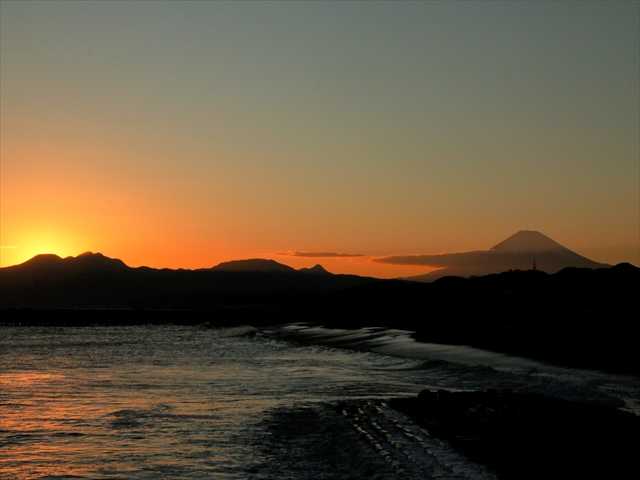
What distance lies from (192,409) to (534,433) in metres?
13.9

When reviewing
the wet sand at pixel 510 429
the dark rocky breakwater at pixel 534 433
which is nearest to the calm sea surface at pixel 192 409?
the wet sand at pixel 510 429

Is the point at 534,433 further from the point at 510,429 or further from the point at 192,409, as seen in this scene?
the point at 192,409

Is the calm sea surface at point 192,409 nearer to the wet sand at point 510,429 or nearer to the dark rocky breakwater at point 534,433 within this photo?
the wet sand at point 510,429

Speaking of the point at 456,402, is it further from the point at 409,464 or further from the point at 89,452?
the point at 89,452

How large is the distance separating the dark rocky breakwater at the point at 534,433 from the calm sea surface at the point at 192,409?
86.3 inches

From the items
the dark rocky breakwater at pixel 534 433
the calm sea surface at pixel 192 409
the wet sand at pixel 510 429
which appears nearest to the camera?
the dark rocky breakwater at pixel 534 433

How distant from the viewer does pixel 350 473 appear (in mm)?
17750

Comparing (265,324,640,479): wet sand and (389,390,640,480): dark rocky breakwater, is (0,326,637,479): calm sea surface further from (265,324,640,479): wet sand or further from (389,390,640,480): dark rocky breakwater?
(389,390,640,480): dark rocky breakwater

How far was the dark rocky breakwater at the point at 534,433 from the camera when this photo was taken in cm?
1655

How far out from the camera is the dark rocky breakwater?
54.3 feet

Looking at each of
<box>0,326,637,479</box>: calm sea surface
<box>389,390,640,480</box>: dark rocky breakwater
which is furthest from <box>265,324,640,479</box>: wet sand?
<box>0,326,637,479</box>: calm sea surface

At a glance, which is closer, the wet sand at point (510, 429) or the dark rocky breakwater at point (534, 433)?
the dark rocky breakwater at point (534, 433)

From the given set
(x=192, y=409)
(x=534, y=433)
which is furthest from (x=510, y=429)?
(x=192, y=409)

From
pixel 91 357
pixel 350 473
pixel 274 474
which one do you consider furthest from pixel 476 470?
pixel 91 357
